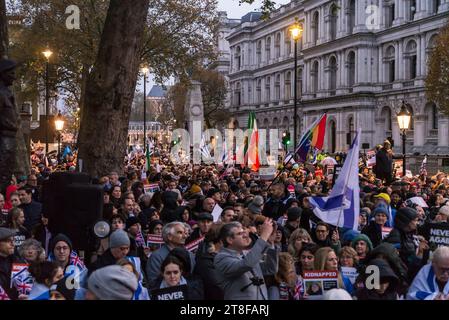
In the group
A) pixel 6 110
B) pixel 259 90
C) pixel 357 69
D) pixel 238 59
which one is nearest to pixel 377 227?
pixel 6 110

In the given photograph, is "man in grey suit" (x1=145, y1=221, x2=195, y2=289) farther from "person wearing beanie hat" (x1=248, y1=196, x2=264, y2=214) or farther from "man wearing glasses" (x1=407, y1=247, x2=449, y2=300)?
"person wearing beanie hat" (x1=248, y1=196, x2=264, y2=214)

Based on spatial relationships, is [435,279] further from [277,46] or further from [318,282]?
[277,46]

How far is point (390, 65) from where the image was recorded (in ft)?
201

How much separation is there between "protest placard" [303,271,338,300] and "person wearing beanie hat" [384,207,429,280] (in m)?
1.92

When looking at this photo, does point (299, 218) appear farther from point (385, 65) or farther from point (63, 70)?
point (385, 65)

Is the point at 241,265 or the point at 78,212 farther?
the point at 78,212

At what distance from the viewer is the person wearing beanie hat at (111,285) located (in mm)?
4340

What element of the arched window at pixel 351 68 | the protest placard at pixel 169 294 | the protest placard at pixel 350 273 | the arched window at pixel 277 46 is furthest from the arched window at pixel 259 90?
the protest placard at pixel 169 294

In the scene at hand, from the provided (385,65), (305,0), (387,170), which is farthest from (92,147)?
(305,0)

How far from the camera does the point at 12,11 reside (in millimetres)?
37344

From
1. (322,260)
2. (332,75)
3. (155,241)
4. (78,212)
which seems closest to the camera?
(322,260)

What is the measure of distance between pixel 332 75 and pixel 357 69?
6.80 m
